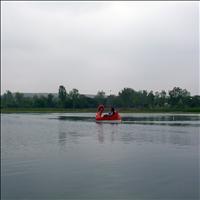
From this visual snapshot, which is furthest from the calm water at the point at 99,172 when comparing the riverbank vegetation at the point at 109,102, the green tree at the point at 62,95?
the green tree at the point at 62,95

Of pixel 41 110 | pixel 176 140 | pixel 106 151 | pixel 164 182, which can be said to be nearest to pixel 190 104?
pixel 41 110

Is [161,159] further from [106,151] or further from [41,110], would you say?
[41,110]

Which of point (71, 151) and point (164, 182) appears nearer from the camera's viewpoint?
point (164, 182)

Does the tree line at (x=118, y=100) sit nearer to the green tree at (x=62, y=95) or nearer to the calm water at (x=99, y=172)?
the green tree at (x=62, y=95)

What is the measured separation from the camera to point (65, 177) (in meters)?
11.7

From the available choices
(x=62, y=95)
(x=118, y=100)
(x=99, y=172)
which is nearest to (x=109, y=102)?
(x=118, y=100)

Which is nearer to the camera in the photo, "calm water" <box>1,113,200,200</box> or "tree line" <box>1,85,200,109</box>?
"calm water" <box>1,113,200,200</box>

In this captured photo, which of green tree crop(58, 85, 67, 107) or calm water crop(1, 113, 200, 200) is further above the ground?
green tree crop(58, 85, 67, 107)

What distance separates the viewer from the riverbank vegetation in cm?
9769

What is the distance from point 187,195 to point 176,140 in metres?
13.5

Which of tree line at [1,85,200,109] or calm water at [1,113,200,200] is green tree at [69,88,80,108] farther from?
calm water at [1,113,200,200]

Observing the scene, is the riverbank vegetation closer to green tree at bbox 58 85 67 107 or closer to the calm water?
green tree at bbox 58 85 67 107

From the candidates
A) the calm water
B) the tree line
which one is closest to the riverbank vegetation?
the tree line

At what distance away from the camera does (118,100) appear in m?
111
